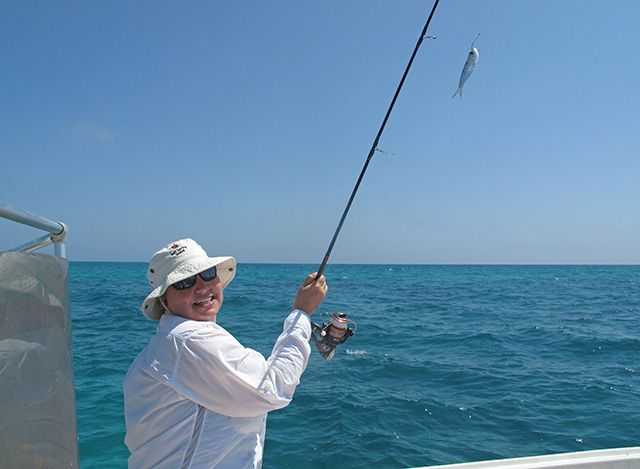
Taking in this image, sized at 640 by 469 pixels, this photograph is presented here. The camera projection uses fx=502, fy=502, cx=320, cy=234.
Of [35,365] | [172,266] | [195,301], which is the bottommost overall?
[35,365]

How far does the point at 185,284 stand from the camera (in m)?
1.87

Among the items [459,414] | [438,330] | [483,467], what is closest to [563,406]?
[459,414]

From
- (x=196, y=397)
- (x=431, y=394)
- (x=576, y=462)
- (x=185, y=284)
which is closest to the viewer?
(x=196, y=397)

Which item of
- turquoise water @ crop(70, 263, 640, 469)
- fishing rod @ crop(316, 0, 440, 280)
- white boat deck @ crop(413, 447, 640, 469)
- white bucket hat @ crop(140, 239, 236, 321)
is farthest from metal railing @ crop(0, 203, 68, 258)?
turquoise water @ crop(70, 263, 640, 469)

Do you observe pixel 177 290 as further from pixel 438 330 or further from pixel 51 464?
pixel 438 330

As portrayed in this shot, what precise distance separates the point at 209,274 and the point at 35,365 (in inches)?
25.6

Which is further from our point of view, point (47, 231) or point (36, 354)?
point (47, 231)

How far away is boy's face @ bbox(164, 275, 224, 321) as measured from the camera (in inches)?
73.2

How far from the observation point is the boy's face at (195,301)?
1858mm

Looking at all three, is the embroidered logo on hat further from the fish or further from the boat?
the fish

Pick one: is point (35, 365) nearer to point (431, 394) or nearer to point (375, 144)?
point (375, 144)

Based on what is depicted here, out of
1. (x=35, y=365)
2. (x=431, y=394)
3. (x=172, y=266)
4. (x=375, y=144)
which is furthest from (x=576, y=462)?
(x=431, y=394)

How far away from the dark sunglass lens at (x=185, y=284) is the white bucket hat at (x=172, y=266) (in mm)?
27

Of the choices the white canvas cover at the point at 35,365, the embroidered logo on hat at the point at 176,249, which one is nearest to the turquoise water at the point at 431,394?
the white canvas cover at the point at 35,365
